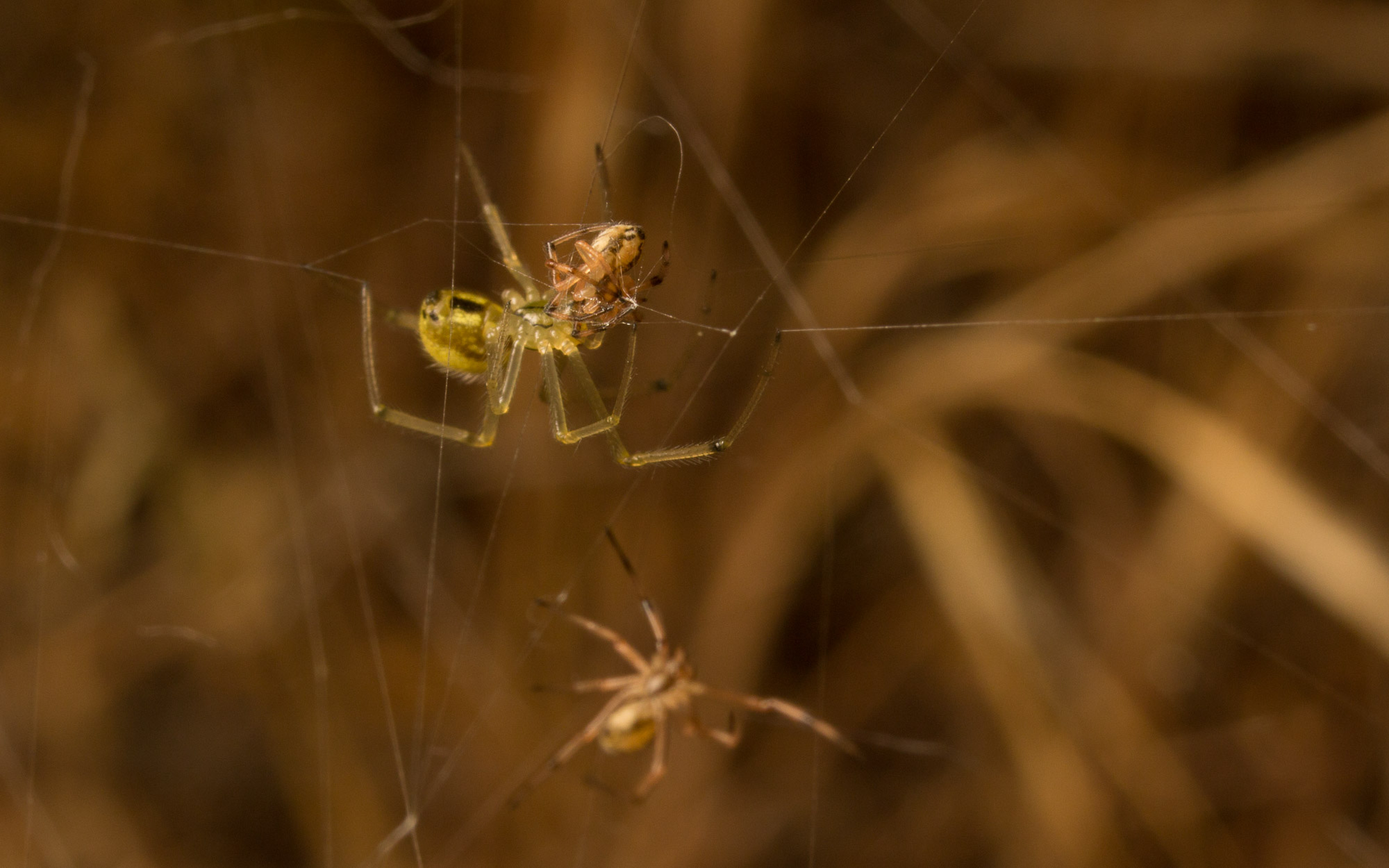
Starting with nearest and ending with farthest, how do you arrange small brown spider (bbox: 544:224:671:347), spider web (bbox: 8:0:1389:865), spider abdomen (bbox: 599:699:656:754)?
small brown spider (bbox: 544:224:671:347) < spider abdomen (bbox: 599:699:656:754) < spider web (bbox: 8:0:1389:865)

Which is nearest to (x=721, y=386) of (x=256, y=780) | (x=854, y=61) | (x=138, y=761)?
(x=854, y=61)

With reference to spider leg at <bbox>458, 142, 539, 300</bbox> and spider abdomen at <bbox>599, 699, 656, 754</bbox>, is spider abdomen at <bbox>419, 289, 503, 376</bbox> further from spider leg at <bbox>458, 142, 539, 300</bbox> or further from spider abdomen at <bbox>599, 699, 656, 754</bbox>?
spider abdomen at <bbox>599, 699, 656, 754</bbox>

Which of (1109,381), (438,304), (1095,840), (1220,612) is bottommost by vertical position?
(1095,840)

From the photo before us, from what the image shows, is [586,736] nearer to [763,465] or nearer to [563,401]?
[563,401]

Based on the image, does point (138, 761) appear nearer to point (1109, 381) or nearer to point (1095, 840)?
point (1095, 840)

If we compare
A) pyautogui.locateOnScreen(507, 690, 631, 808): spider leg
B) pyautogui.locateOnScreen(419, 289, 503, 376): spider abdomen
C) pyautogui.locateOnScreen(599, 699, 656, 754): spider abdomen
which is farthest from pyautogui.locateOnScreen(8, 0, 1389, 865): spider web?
pyautogui.locateOnScreen(419, 289, 503, 376): spider abdomen

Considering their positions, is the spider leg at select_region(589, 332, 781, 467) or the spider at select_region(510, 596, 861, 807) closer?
the spider leg at select_region(589, 332, 781, 467)
